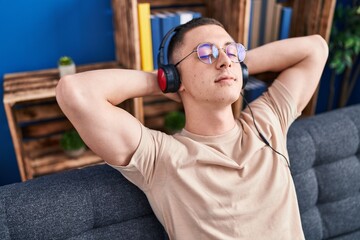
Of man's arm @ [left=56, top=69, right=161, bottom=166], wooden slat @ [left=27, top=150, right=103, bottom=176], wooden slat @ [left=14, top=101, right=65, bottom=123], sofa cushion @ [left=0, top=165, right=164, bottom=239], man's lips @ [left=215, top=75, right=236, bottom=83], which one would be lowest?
wooden slat @ [left=27, top=150, right=103, bottom=176]

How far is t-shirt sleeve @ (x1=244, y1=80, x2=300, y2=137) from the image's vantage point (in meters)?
1.21

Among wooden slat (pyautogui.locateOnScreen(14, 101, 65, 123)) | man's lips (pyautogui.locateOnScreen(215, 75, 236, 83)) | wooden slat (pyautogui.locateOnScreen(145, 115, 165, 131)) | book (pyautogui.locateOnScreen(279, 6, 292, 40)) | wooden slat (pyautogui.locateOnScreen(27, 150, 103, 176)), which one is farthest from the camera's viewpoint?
wooden slat (pyautogui.locateOnScreen(145, 115, 165, 131))

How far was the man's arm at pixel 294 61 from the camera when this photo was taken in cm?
131

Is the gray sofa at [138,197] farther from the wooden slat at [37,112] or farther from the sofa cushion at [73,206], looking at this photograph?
the wooden slat at [37,112]

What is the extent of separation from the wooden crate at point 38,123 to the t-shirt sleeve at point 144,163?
789mm

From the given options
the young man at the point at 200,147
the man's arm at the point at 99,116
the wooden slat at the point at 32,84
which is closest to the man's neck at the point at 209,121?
the young man at the point at 200,147

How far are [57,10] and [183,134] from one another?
1.11 m

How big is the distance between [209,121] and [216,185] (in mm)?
210

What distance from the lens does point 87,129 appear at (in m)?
0.95

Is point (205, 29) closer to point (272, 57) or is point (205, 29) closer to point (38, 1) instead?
point (272, 57)

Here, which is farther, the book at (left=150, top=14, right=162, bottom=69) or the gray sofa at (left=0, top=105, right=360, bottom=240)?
the book at (left=150, top=14, right=162, bottom=69)

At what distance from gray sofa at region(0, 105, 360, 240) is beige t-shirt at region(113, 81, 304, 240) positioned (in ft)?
0.27

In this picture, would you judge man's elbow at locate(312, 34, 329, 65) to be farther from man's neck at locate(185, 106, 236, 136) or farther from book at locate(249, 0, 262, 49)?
book at locate(249, 0, 262, 49)

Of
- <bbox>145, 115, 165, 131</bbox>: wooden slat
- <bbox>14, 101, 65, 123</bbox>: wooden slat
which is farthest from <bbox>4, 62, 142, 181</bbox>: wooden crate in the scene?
<bbox>145, 115, 165, 131</bbox>: wooden slat
